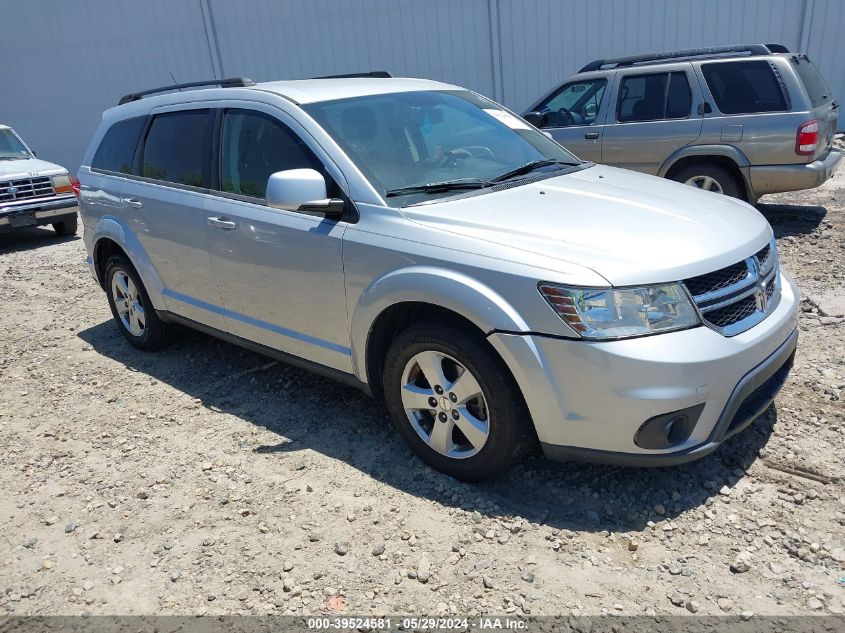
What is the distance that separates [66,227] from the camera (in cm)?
1086

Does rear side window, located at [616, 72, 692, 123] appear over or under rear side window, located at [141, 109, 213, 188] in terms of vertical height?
under

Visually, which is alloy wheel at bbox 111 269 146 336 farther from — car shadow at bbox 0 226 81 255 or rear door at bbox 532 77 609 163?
car shadow at bbox 0 226 81 255

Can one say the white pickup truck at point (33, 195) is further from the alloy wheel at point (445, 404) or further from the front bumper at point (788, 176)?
the front bumper at point (788, 176)

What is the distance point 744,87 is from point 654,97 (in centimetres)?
89

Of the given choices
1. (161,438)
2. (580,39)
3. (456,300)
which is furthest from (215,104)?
(580,39)

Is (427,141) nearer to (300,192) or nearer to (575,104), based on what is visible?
(300,192)

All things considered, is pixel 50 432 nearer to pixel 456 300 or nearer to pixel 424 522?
pixel 424 522

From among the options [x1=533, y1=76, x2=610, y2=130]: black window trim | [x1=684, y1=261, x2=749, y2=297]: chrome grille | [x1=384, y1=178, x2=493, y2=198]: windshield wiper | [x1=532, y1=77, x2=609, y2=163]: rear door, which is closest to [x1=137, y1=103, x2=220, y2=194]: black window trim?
[x1=384, y1=178, x2=493, y2=198]: windshield wiper

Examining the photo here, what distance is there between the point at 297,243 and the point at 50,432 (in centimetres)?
207

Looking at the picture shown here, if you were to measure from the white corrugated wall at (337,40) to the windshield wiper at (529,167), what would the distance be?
9.95 metres

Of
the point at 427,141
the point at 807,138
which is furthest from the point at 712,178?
the point at 427,141

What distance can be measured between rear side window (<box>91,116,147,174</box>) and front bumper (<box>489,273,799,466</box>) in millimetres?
3415

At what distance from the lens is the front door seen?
355 cm

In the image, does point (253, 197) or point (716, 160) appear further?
point (716, 160)
